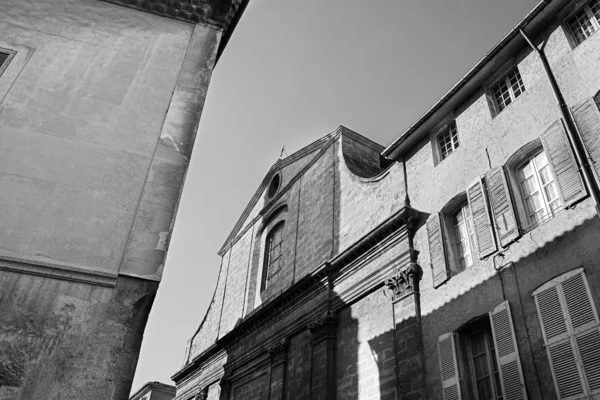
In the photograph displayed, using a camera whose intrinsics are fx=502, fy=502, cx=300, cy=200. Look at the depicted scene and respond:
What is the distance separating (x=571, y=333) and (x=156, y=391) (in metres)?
25.0

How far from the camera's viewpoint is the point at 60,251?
18.1ft

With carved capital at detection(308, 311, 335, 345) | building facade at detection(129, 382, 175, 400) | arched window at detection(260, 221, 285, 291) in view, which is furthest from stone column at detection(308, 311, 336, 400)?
building facade at detection(129, 382, 175, 400)

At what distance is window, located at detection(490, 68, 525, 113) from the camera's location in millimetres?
8944

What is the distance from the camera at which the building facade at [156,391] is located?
87.5 feet

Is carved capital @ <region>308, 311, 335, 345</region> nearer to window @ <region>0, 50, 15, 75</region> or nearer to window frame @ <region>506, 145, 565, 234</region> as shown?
window frame @ <region>506, 145, 565, 234</region>

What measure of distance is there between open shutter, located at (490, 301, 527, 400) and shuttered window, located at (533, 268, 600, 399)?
48 cm

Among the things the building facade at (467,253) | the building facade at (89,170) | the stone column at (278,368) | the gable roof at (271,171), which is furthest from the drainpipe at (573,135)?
the stone column at (278,368)

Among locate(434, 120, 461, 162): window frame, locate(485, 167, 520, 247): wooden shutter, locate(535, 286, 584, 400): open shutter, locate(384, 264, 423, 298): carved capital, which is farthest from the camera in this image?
locate(434, 120, 461, 162): window frame

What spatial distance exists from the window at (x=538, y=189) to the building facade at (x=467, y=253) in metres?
0.02

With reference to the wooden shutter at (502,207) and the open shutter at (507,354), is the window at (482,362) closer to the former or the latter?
the open shutter at (507,354)

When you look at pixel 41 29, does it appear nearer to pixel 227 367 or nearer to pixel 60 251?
pixel 60 251

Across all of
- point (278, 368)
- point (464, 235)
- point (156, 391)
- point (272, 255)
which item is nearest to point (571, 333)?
point (464, 235)

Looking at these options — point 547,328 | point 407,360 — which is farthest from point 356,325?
point 547,328

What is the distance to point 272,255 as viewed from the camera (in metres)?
16.2
